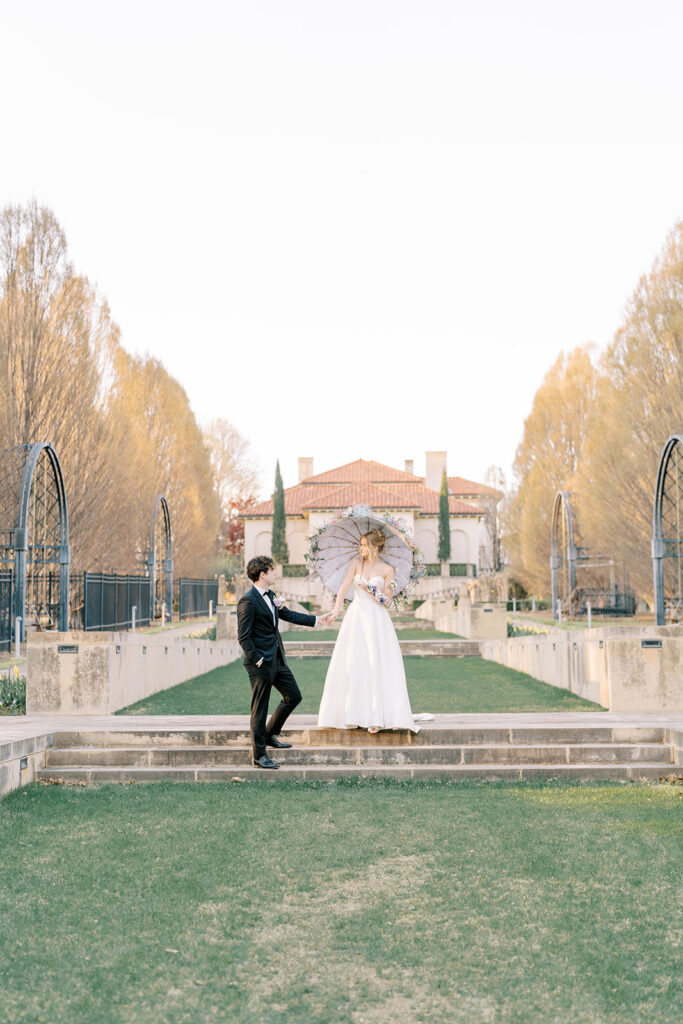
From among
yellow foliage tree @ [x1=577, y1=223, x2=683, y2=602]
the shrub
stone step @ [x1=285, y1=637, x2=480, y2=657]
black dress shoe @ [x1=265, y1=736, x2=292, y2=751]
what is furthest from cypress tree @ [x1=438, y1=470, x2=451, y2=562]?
black dress shoe @ [x1=265, y1=736, x2=292, y2=751]

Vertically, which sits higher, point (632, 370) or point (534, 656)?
point (632, 370)

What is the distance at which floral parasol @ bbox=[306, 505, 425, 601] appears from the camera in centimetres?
911

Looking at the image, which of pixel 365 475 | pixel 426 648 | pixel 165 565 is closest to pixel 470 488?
pixel 365 475

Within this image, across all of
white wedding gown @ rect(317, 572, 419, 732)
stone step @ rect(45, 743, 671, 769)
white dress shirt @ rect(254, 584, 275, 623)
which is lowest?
stone step @ rect(45, 743, 671, 769)

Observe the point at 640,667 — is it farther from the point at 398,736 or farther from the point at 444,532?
the point at 444,532

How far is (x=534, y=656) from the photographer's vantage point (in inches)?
672

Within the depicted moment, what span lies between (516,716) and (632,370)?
1969 centimetres

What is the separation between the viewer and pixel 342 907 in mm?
5113

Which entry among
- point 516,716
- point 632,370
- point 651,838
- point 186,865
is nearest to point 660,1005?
point 651,838

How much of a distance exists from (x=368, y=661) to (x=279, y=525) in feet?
183

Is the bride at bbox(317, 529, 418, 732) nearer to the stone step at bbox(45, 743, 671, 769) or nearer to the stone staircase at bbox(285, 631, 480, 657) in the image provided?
the stone step at bbox(45, 743, 671, 769)

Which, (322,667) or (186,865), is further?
(322,667)

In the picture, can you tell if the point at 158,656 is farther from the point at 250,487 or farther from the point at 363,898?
the point at 250,487

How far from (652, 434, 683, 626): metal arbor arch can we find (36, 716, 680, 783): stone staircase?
10.1 meters
